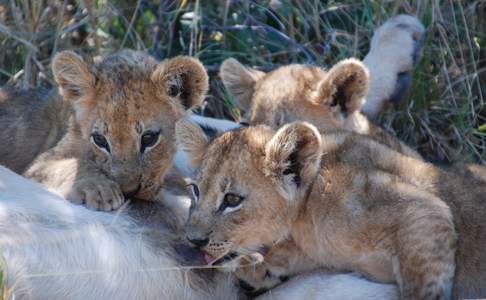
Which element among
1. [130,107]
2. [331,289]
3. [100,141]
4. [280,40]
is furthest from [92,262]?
[280,40]

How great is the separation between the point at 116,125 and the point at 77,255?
70cm

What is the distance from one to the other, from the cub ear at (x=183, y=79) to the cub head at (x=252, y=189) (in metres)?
0.68

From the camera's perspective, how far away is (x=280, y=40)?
241 inches

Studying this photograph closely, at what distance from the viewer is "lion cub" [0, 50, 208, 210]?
413 cm

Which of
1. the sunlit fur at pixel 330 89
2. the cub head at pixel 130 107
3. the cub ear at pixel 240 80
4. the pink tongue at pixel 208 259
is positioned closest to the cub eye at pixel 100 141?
the cub head at pixel 130 107

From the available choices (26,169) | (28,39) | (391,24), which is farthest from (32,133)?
(391,24)

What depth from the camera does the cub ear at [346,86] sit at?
A: 184 inches

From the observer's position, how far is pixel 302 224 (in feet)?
12.5

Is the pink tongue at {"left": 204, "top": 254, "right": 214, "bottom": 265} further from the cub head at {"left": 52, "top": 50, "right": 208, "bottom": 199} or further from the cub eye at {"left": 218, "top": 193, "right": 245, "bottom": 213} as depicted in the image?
the cub head at {"left": 52, "top": 50, "right": 208, "bottom": 199}

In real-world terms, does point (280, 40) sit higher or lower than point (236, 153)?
lower

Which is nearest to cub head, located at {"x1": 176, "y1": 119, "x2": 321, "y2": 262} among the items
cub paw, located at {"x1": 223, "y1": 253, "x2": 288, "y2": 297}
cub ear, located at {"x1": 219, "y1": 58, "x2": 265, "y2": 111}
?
cub paw, located at {"x1": 223, "y1": 253, "x2": 288, "y2": 297}

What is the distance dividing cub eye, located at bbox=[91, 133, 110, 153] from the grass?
1.63 m

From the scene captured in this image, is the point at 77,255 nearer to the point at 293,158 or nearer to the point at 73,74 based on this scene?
the point at 293,158

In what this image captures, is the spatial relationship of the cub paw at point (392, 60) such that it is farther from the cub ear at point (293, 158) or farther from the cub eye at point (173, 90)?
the cub ear at point (293, 158)
